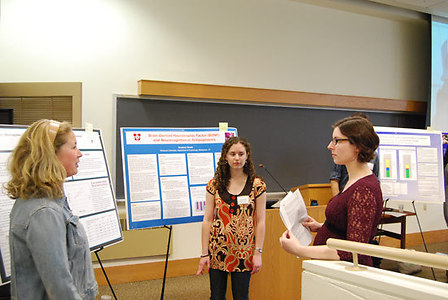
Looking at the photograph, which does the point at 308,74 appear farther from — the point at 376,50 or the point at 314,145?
the point at 376,50

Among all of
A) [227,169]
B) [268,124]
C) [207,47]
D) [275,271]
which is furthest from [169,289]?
[207,47]

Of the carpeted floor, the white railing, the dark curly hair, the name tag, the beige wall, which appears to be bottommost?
the carpeted floor

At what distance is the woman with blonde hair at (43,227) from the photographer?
4.31 feet

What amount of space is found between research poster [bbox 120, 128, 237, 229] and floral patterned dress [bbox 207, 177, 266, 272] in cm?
45

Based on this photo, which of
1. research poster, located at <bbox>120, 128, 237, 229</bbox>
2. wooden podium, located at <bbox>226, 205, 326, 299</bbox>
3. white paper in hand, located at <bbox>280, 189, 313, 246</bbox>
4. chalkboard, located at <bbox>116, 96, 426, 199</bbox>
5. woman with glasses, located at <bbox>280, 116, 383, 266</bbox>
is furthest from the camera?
chalkboard, located at <bbox>116, 96, 426, 199</bbox>

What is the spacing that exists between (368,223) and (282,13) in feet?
12.3

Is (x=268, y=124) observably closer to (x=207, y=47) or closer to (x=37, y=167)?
(x=207, y=47)

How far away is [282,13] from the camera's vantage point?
4.60 m

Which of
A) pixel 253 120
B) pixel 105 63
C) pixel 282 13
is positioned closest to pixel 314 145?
pixel 253 120

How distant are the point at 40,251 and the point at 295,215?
1.12 metres

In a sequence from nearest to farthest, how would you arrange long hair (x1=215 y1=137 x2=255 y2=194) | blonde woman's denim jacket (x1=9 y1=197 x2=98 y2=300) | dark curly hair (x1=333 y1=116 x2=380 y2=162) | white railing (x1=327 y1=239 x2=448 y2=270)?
1. white railing (x1=327 y1=239 x2=448 y2=270)
2. blonde woman's denim jacket (x1=9 y1=197 x2=98 y2=300)
3. dark curly hair (x1=333 y1=116 x2=380 y2=162)
4. long hair (x1=215 y1=137 x2=255 y2=194)

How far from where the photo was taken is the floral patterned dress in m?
2.33

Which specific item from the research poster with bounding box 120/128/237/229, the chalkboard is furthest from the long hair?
the chalkboard

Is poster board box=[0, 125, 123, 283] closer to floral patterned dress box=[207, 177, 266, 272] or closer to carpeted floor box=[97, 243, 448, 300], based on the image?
floral patterned dress box=[207, 177, 266, 272]
